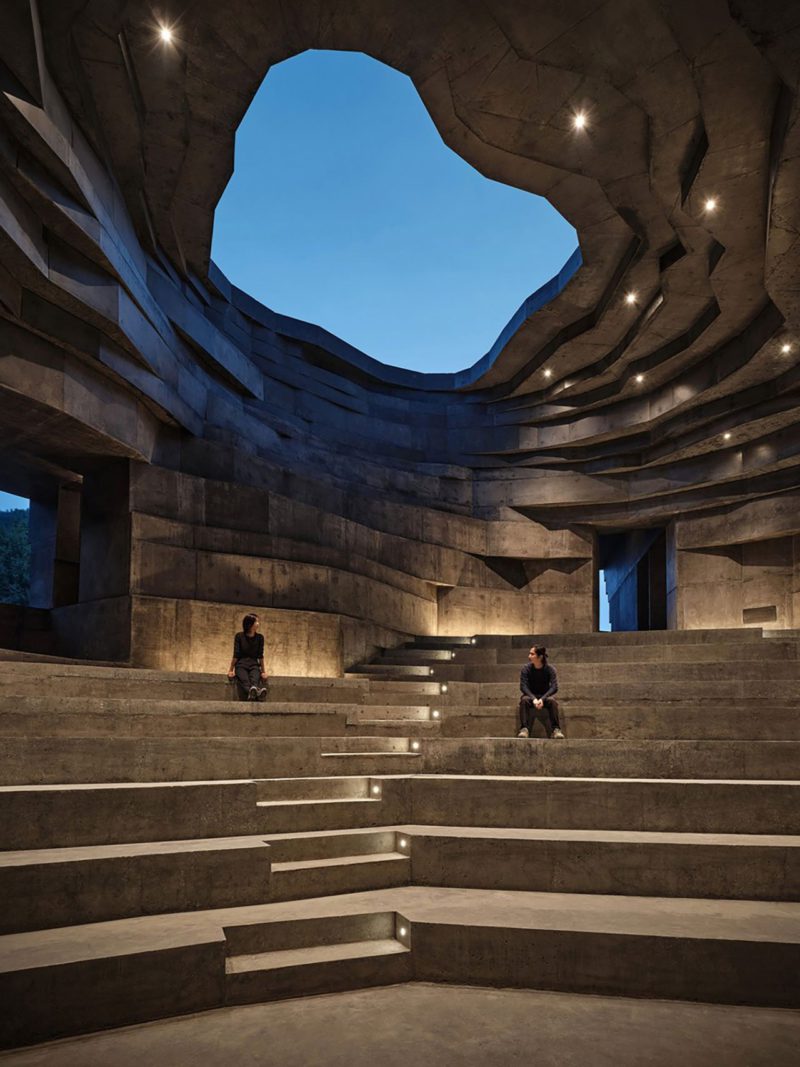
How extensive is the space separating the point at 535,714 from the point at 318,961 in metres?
4.23

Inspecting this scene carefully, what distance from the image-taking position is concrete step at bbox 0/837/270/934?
4641 mm

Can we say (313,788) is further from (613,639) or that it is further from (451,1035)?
(613,639)

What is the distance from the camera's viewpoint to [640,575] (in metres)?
26.9

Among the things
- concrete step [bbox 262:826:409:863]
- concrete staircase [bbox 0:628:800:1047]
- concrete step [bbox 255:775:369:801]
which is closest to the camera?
concrete staircase [bbox 0:628:800:1047]

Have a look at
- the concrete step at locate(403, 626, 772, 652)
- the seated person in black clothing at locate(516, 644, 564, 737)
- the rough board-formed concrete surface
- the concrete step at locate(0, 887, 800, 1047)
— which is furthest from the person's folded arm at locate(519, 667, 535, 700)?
the rough board-formed concrete surface

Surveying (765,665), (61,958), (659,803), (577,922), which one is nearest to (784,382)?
(765,665)

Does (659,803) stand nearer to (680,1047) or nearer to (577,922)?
(577,922)

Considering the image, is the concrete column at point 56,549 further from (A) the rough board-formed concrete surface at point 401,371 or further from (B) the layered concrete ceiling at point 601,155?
(B) the layered concrete ceiling at point 601,155

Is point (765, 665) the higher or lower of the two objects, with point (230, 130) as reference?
lower

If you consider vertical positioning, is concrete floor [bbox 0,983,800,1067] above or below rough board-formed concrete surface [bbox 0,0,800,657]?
below

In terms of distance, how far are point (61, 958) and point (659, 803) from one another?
4.46m

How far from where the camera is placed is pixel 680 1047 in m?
4.05

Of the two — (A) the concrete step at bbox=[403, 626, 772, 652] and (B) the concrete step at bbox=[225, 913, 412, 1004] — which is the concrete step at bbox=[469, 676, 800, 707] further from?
(B) the concrete step at bbox=[225, 913, 412, 1004]

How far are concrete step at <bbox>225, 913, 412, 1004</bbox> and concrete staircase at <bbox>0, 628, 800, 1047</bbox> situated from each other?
1 cm
